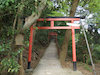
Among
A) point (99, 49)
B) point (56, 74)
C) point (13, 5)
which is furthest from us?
point (99, 49)

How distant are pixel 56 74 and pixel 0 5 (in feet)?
13.5

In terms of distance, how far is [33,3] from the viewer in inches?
128

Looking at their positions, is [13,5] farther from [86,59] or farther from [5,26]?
[86,59]

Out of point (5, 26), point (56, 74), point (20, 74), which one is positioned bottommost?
point (56, 74)

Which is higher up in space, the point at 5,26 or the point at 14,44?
the point at 5,26

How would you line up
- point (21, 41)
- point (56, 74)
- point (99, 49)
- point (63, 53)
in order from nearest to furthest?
point (21, 41)
point (56, 74)
point (63, 53)
point (99, 49)

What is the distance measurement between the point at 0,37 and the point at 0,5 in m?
1.17

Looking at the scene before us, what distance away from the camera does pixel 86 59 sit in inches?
266

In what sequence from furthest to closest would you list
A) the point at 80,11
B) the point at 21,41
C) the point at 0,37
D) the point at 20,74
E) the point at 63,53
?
the point at 80,11, the point at 63,53, the point at 20,74, the point at 21,41, the point at 0,37

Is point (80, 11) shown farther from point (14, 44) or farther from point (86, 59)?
point (14, 44)

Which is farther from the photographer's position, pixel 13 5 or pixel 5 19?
pixel 5 19

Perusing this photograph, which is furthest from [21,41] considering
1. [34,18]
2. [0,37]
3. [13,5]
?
[13,5]

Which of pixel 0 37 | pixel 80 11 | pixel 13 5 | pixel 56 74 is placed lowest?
pixel 56 74

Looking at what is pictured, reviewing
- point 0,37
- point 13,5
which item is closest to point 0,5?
point 13,5
